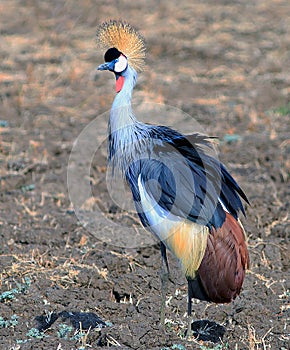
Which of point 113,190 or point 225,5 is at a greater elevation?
point 225,5

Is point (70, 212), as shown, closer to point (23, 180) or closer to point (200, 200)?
point (23, 180)

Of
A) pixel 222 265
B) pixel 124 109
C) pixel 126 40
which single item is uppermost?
pixel 126 40

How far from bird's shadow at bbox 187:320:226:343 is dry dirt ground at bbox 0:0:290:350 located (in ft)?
0.20

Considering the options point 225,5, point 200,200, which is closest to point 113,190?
point 200,200

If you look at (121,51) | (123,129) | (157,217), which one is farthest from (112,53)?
(157,217)

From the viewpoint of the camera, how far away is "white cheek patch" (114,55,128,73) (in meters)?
5.25

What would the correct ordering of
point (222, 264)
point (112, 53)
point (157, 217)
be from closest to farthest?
point (222, 264) → point (157, 217) → point (112, 53)

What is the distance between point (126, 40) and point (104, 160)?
3058 mm

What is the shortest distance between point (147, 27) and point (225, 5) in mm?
2229

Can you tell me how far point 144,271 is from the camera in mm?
5824

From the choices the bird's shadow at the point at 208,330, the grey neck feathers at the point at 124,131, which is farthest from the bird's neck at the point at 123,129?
the bird's shadow at the point at 208,330

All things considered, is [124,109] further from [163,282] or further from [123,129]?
[163,282]

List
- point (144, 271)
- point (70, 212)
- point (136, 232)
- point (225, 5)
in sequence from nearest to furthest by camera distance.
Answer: point (144, 271) → point (136, 232) → point (70, 212) → point (225, 5)

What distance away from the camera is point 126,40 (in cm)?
526
